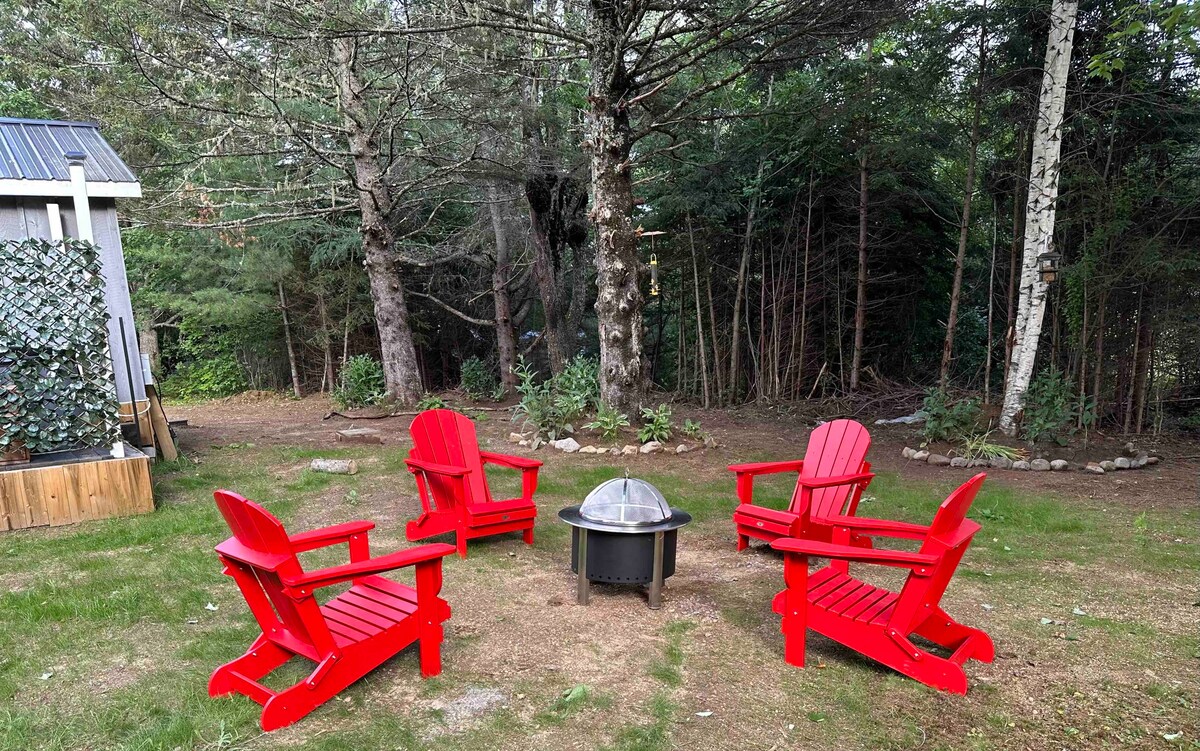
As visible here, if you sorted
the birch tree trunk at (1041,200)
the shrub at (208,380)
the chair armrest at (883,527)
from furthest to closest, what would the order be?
the shrub at (208,380)
the birch tree trunk at (1041,200)
the chair armrest at (883,527)

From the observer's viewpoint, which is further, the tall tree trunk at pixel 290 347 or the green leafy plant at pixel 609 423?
the tall tree trunk at pixel 290 347

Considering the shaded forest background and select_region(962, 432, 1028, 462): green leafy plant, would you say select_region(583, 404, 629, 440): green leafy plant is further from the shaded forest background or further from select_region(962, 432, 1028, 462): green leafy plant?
select_region(962, 432, 1028, 462): green leafy plant

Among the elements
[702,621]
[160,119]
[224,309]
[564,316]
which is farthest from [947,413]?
[224,309]

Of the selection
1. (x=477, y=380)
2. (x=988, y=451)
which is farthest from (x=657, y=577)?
(x=477, y=380)

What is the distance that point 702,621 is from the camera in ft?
9.86

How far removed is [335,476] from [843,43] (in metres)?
6.23

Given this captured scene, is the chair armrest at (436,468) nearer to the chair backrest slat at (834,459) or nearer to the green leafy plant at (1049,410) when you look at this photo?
the chair backrest slat at (834,459)

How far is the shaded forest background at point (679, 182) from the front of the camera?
6371 millimetres

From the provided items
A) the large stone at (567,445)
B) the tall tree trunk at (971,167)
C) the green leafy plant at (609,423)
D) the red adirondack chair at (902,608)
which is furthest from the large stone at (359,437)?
the tall tree trunk at (971,167)

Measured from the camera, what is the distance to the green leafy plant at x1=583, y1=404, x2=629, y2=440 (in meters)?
6.91

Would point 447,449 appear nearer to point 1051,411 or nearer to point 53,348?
point 53,348

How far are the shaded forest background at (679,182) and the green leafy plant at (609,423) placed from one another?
0.59m

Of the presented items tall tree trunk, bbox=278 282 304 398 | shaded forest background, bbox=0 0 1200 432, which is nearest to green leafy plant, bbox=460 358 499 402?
shaded forest background, bbox=0 0 1200 432

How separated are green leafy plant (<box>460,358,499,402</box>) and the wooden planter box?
706 centimetres
